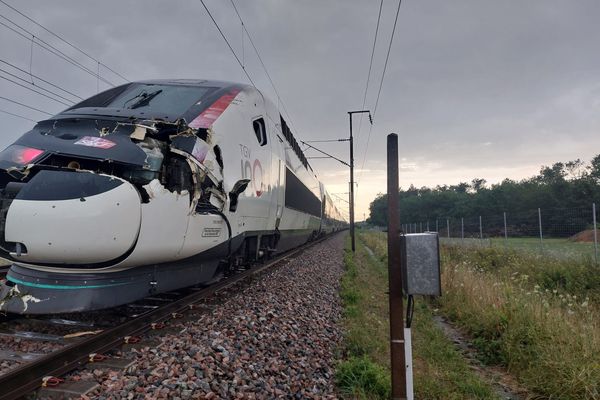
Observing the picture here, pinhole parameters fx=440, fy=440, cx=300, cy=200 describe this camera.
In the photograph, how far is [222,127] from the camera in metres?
6.00

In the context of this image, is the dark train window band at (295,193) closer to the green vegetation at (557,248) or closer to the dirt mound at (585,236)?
the green vegetation at (557,248)

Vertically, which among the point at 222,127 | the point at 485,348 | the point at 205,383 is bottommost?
the point at 485,348

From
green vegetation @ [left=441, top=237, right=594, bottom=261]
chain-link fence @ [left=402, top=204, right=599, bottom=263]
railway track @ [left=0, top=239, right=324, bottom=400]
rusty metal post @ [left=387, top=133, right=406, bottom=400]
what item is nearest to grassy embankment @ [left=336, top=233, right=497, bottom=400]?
rusty metal post @ [left=387, top=133, right=406, bottom=400]

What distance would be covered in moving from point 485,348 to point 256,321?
3408 millimetres

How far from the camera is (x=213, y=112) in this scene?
5.91 meters

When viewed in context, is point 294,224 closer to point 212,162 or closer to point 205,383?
point 212,162

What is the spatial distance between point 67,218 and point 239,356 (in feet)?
6.71

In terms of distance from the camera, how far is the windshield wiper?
6.21 metres

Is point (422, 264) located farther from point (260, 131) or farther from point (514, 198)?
point (514, 198)

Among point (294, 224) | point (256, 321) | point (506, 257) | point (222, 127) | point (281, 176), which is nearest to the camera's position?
point (256, 321)

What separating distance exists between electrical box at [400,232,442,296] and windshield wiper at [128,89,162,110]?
14.7 ft

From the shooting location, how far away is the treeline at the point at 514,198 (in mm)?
50694

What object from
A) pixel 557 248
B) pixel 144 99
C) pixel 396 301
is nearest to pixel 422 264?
pixel 396 301

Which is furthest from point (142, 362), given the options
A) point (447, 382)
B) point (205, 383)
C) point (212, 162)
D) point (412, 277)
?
point (447, 382)
